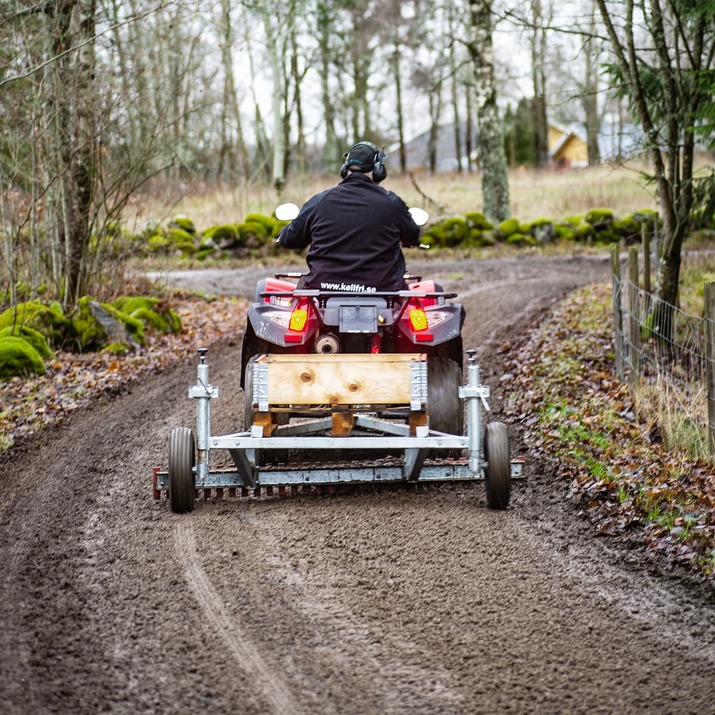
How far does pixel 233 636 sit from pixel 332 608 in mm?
536

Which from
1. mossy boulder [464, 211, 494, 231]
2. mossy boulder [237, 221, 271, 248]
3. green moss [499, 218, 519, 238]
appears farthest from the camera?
mossy boulder [464, 211, 494, 231]

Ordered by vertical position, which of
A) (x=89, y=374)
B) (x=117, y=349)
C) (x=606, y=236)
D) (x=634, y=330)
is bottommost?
(x=89, y=374)

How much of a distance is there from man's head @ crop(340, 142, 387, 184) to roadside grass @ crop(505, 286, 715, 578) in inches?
100

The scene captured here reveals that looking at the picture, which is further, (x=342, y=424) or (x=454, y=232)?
(x=454, y=232)

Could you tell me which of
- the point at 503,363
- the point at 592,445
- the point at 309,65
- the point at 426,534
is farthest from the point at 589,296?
the point at 309,65

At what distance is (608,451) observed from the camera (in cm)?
761

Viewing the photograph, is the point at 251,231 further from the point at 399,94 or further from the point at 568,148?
the point at 568,148

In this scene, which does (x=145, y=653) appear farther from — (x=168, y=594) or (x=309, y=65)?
(x=309, y=65)

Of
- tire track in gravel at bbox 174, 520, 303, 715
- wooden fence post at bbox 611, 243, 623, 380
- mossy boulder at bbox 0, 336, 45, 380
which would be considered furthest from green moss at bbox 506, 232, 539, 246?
tire track in gravel at bbox 174, 520, 303, 715

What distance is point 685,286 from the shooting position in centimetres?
1580

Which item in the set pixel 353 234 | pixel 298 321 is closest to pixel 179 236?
pixel 353 234

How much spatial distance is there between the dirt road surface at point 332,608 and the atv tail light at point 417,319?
1.11 metres

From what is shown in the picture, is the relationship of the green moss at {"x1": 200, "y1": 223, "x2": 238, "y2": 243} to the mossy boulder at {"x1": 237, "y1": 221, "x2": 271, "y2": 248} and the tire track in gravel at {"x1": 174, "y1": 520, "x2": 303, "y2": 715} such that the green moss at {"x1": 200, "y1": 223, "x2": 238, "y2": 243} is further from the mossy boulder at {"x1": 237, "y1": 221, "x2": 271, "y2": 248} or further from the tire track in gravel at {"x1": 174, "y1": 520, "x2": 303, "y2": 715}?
the tire track in gravel at {"x1": 174, "y1": 520, "x2": 303, "y2": 715}

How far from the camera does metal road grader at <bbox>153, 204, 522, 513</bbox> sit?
6148 mm
